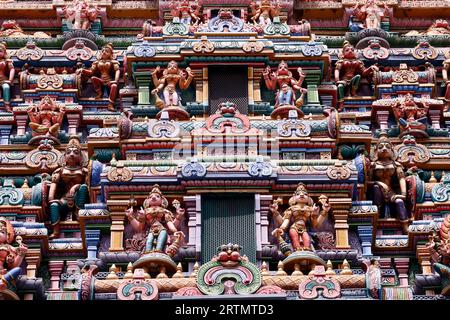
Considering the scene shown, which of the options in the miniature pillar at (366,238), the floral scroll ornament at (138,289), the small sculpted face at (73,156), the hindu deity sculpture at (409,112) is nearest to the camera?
the floral scroll ornament at (138,289)

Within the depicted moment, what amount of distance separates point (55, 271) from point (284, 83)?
21.3 feet

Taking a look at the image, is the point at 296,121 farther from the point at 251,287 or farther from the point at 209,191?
the point at 251,287

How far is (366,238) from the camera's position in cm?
3069

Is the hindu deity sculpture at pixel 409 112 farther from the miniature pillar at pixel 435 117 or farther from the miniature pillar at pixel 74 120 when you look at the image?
the miniature pillar at pixel 74 120

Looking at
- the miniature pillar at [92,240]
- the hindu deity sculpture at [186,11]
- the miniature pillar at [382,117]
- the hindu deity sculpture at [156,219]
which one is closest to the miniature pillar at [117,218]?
the hindu deity sculpture at [156,219]

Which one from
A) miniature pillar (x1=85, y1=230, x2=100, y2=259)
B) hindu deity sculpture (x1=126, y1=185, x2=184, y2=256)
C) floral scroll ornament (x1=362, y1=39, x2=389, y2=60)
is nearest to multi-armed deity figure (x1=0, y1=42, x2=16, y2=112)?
miniature pillar (x1=85, y1=230, x2=100, y2=259)

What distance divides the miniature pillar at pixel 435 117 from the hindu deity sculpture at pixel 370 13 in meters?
3.28

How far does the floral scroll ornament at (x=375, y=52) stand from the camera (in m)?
36.6

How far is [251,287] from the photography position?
27.8 metres

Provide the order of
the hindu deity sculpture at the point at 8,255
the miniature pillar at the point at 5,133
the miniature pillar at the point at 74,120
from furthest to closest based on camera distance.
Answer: the miniature pillar at the point at 74,120, the miniature pillar at the point at 5,133, the hindu deity sculpture at the point at 8,255

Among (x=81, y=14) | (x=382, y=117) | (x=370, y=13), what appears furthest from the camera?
(x=81, y=14)

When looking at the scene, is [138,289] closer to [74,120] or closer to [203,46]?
[74,120]

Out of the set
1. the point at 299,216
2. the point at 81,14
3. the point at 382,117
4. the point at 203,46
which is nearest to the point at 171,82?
the point at 203,46

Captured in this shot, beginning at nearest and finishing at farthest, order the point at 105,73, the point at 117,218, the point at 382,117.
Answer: the point at 117,218 → the point at 382,117 → the point at 105,73
